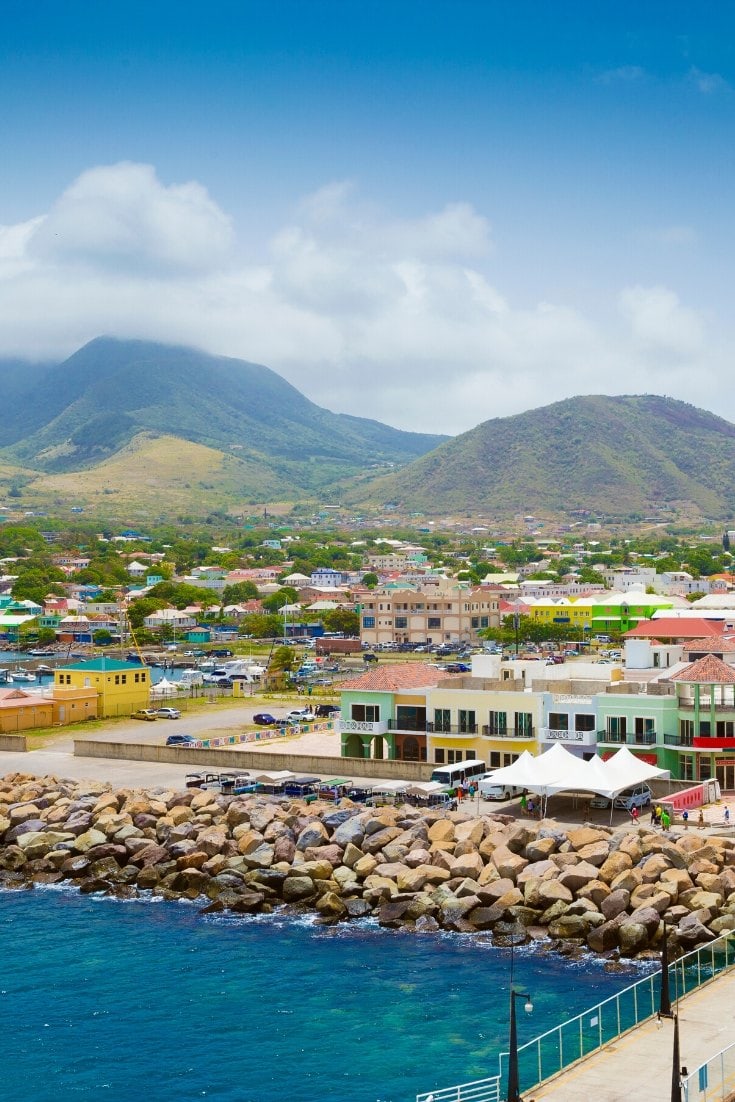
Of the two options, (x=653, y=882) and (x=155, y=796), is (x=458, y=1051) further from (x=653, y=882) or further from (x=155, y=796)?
(x=155, y=796)

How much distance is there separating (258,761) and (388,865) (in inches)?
651

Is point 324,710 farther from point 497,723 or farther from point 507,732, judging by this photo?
point 507,732

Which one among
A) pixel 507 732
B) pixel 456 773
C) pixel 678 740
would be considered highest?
pixel 507 732

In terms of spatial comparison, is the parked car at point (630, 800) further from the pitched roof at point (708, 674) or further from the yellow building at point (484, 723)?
the yellow building at point (484, 723)

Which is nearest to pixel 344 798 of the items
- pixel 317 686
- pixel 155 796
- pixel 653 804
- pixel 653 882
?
pixel 155 796

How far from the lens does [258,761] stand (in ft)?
173

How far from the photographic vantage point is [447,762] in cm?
5081

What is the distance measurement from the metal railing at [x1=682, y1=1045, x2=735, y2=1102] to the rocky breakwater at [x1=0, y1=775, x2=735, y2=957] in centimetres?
981

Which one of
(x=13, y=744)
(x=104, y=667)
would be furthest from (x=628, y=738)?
(x=104, y=667)

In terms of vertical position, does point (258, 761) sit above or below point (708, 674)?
below

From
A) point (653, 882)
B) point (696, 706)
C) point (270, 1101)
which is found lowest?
point (270, 1101)

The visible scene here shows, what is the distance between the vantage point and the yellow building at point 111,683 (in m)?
72.2

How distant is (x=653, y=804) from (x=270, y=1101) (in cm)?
2026

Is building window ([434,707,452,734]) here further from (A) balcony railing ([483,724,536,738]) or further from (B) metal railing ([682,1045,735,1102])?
(B) metal railing ([682,1045,735,1102])
